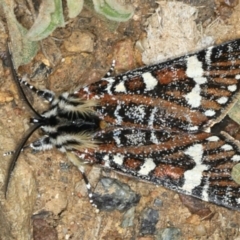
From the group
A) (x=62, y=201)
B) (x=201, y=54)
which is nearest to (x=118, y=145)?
(x=62, y=201)

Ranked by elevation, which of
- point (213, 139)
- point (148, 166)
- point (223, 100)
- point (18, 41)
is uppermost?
point (18, 41)

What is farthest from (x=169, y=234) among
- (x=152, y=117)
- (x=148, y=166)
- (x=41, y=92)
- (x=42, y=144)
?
(x=41, y=92)

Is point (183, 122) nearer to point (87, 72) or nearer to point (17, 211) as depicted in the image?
point (87, 72)

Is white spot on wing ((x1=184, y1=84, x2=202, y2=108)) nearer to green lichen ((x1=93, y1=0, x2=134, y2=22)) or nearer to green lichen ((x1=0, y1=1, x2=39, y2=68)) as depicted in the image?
green lichen ((x1=93, y1=0, x2=134, y2=22))

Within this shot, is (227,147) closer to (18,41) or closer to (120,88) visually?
(120,88)

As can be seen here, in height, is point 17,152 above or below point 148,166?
above

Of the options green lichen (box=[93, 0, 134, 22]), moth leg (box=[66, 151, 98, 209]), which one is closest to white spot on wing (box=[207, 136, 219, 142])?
moth leg (box=[66, 151, 98, 209])

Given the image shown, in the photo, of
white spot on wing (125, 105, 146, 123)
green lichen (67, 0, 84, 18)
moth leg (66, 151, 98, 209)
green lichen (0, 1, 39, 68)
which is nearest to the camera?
green lichen (67, 0, 84, 18)
